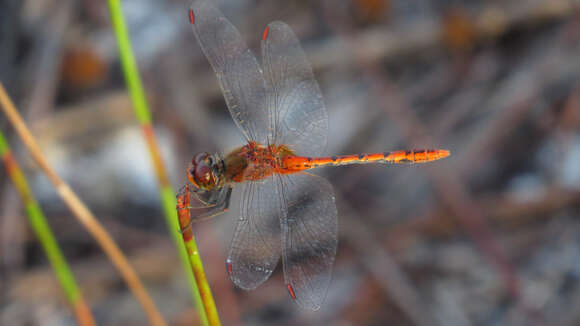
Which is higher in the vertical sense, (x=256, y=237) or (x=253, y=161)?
(x=253, y=161)

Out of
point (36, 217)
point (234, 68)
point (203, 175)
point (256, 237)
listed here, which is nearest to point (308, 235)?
point (256, 237)

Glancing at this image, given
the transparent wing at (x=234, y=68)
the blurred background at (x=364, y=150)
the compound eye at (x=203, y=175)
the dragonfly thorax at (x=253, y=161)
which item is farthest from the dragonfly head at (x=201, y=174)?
the blurred background at (x=364, y=150)

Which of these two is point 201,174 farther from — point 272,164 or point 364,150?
point 364,150

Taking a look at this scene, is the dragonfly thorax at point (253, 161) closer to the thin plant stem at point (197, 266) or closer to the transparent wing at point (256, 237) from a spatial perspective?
the transparent wing at point (256, 237)

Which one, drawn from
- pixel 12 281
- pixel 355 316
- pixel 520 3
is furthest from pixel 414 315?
pixel 520 3

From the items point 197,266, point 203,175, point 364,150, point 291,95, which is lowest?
point 197,266

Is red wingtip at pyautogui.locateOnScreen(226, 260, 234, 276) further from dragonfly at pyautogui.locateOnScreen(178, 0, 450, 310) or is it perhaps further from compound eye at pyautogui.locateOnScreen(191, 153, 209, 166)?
compound eye at pyautogui.locateOnScreen(191, 153, 209, 166)
